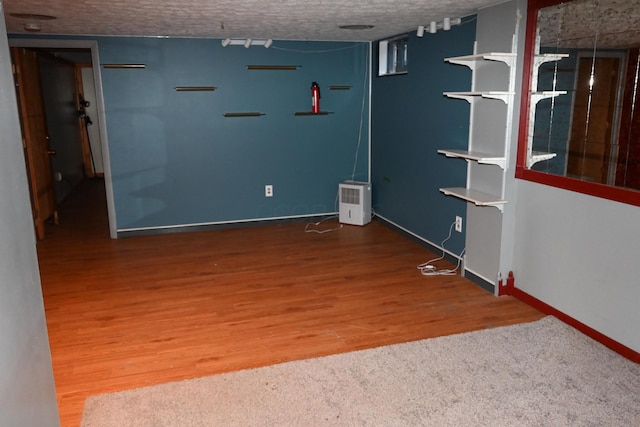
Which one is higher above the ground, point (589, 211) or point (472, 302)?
point (589, 211)

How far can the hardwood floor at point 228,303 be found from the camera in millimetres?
2834

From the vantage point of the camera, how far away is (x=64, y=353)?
115 inches

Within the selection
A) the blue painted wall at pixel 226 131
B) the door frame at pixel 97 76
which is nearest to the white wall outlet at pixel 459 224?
the blue painted wall at pixel 226 131

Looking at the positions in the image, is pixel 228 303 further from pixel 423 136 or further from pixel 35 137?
pixel 35 137

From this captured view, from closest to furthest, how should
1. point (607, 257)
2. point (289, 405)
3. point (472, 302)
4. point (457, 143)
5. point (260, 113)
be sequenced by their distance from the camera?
point (289, 405)
point (607, 257)
point (472, 302)
point (457, 143)
point (260, 113)

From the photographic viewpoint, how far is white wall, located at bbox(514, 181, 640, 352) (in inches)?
106

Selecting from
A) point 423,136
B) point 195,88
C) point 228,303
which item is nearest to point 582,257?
point 423,136

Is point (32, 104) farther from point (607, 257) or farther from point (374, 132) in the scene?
point (607, 257)

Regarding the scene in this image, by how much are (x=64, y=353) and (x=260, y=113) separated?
325 cm

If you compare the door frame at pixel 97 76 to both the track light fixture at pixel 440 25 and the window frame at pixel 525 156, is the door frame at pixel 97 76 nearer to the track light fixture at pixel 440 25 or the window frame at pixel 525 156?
the track light fixture at pixel 440 25

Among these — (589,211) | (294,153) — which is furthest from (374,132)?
(589,211)

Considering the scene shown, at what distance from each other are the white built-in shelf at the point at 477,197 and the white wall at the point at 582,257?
0.16 metres

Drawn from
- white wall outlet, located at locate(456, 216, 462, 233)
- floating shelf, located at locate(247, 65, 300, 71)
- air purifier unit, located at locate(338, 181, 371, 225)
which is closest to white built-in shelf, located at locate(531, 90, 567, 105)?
white wall outlet, located at locate(456, 216, 462, 233)

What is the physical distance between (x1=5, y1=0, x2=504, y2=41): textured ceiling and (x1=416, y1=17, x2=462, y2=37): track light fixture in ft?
0.20
